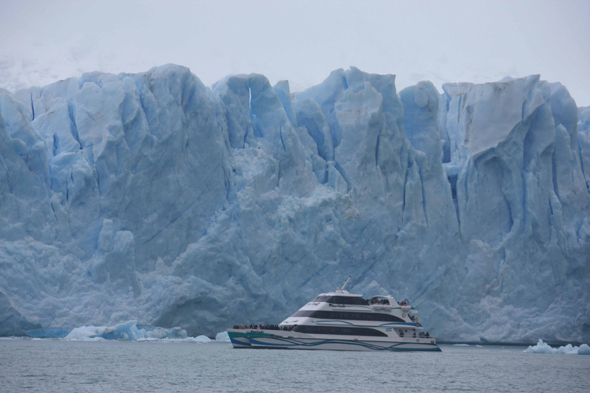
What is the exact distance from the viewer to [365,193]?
3500 centimetres

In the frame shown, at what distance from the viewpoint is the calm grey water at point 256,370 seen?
1816 centimetres

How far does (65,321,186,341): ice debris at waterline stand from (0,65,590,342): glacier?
470 millimetres

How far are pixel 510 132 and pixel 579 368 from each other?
13.8 meters

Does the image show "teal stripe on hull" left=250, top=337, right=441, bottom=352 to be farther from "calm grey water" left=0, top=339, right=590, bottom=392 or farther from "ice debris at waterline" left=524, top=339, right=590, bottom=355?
"ice debris at waterline" left=524, top=339, right=590, bottom=355

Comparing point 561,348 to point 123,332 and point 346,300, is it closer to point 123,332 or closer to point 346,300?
point 346,300

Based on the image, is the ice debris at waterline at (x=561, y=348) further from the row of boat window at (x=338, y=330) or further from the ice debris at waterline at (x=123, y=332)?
the ice debris at waterline at (x=123, y=332)

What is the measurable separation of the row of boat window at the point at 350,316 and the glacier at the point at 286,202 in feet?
12.9

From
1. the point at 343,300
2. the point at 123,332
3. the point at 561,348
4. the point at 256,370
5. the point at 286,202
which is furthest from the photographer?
the point at 286,202

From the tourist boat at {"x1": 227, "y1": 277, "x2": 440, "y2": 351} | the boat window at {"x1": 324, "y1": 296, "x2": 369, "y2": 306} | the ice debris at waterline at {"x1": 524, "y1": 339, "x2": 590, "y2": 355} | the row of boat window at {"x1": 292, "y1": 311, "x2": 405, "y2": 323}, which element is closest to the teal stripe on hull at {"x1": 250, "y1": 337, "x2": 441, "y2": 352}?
the tourist boat at {"x1": 227, "y1": 277, "x2": 440, "y2": 351}

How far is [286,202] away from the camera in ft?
109

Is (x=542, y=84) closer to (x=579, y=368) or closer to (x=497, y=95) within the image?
(x=497, y=95)

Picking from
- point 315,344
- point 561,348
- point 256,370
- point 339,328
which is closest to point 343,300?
point 339,328

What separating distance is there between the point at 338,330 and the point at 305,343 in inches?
53.0

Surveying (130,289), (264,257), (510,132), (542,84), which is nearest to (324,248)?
(264,257)
